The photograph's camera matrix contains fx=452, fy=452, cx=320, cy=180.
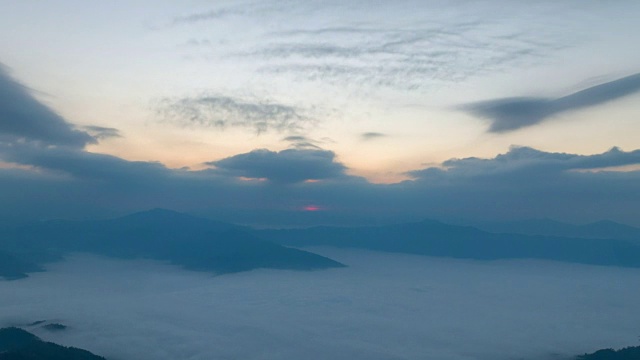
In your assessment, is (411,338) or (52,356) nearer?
(52,356)

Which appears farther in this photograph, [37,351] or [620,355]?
[620,355]

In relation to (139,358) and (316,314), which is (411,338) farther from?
(139,358)

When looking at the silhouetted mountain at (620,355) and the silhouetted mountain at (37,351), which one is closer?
the silhouetted mountain at (37,351)

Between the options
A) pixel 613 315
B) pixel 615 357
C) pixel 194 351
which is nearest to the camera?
pixel 615 357

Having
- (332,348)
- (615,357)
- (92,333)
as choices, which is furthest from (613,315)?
(92,333)

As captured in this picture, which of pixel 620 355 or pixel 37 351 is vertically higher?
pixel 620 355

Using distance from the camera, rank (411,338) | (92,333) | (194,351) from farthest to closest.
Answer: (411,338) < (92,333) < (194,351)

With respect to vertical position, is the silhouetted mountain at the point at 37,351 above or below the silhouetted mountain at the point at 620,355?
below

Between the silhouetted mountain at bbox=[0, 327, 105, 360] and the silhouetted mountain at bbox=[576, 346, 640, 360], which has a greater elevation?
the silhouetted mountain at bbox=[576, 346, 640, 360]

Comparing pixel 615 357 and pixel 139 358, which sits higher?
pixel 615 357

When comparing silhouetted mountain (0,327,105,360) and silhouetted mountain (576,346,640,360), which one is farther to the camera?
silhouetted mountain (576,346,640,360)
